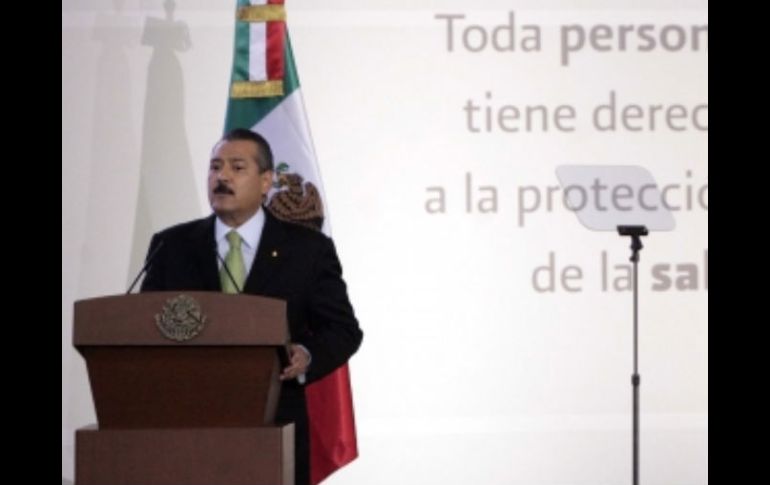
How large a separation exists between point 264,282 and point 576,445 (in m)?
2.15

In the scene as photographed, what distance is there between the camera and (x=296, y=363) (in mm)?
3719

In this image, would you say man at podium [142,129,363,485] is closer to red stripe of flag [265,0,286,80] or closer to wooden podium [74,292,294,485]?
wooden podium [74,292,294,485]

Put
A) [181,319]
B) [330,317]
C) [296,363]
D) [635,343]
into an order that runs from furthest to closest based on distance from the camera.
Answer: [635,343], [330,317], [296,363], [181,319]

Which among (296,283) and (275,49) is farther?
(275,49)

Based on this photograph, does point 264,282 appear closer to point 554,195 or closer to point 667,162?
point 554,195

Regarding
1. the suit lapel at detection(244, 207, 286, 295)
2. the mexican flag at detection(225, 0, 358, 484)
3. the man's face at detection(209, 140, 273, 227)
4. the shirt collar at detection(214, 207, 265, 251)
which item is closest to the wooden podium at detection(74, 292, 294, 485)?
the suit lapel at detection(244, 207, 286, 295)

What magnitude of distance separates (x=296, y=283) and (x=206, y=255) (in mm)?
383

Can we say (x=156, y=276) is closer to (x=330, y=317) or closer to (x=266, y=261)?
(x=266, y=261)

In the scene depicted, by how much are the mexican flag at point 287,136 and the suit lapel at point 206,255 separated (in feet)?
3.09

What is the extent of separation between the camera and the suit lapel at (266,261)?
4.47 metres

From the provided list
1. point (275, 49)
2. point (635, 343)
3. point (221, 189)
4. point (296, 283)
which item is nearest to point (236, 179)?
point (221, 189)

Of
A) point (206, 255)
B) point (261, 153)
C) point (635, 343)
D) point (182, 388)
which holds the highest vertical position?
point (261, 153)

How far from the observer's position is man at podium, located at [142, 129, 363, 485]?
4.34 meters

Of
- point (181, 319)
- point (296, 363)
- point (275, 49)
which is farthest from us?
point (275, 49)
